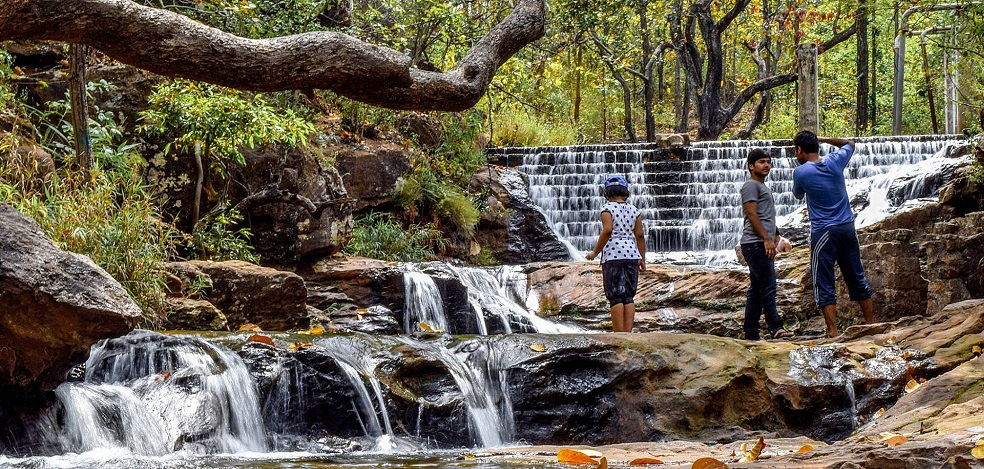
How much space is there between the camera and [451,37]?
A: 1562 centimetres

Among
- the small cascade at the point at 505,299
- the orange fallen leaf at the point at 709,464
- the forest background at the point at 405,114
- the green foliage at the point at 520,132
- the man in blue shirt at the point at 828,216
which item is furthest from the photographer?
the green foliage at the point at 520,132

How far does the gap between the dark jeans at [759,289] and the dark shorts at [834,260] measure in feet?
1.31

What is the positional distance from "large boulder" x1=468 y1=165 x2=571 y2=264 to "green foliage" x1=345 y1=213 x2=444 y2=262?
177 centimetres

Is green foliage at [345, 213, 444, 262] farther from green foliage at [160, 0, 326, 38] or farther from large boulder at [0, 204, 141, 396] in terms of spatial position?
large boulder at [0, 204, 141, 396]

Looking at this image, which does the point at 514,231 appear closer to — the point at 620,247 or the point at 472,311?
the point at 472,311

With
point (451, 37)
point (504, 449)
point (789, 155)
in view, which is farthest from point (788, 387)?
point (789, 155)

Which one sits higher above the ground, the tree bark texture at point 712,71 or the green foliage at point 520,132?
the tree bark texture at point 712,71

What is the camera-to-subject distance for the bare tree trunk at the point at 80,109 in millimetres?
9789

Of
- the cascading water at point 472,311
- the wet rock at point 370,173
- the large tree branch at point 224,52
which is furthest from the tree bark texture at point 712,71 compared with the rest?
the large tree branch at point 224,52

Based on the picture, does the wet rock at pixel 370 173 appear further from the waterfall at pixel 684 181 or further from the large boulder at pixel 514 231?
the waterfall at pixel 684 181

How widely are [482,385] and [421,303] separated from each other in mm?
4514

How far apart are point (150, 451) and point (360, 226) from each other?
8672 mm

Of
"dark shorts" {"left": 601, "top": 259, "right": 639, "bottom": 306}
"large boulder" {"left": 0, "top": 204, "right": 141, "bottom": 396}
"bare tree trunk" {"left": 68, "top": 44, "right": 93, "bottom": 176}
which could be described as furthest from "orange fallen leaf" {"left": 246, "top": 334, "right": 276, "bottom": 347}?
"bare tree trunk" {"left": 68, "top": 44, "right": 93, "bottom": 176}

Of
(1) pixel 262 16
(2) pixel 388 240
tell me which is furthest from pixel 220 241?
(1) pixel 262 16
